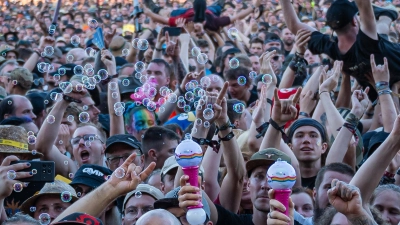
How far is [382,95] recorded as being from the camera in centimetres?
712

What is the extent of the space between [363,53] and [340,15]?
1.29ft

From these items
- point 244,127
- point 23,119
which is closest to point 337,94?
point 244,127

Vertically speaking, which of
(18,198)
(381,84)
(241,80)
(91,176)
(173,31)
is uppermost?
(381,84)

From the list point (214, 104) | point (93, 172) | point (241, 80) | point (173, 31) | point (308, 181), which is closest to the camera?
point (214, 104)

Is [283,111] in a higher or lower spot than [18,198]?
higher

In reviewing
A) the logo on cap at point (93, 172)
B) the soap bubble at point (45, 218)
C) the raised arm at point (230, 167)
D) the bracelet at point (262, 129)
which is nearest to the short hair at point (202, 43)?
the bracelet at point (262, 129)

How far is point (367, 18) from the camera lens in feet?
23.6

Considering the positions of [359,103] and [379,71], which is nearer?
[359,103]

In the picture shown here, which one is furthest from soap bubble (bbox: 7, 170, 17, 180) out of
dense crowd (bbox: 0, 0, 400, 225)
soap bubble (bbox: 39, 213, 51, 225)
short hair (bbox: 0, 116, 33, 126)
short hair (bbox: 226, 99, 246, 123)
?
short hair (bbox: 226, 99, 246, 123)

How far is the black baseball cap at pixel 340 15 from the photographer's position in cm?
745

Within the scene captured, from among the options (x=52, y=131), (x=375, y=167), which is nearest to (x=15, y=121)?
(x=52, y=131)

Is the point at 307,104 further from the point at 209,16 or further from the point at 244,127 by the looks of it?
the point at 209,16

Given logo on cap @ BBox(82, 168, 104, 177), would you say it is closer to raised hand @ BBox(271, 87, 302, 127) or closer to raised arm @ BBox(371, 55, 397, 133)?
raised hand @ BBox(271, 87, 302, 127)

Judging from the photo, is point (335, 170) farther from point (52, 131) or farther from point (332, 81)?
point (52, 131)
